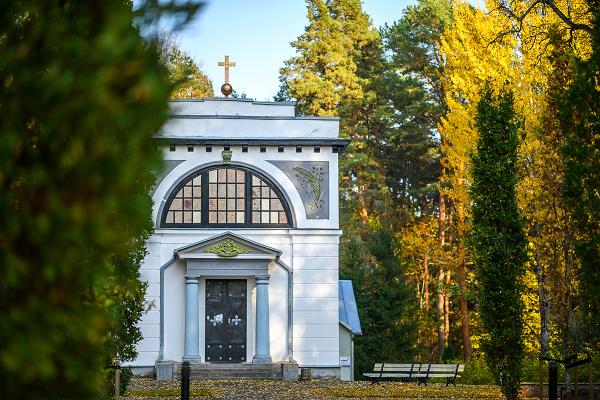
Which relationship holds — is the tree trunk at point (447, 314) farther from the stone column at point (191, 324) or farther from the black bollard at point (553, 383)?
the black bollard at point (553, 383)

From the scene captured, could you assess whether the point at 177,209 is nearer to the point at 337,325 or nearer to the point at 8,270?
the point at 337,325

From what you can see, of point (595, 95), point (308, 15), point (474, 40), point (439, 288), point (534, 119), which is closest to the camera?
point (595, 95)

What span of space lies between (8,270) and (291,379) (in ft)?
62.9

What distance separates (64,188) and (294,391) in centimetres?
1622

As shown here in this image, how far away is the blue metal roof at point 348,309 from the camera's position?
23634mm

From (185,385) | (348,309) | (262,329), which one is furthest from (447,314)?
(185,385)

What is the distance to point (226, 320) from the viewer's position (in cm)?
2238

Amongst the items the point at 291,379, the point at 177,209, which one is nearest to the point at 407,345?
the point at 291,379

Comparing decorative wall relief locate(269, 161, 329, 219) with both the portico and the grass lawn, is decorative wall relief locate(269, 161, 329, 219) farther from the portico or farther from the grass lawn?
the grass lawn

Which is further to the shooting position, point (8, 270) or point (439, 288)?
point (439, 288)

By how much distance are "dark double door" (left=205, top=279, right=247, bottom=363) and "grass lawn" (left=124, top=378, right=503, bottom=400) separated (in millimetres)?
1573

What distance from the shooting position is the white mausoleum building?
22.1m

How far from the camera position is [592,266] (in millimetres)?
9586

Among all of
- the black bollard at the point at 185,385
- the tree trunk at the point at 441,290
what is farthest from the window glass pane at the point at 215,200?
the tree trunk at the point at 441,290
